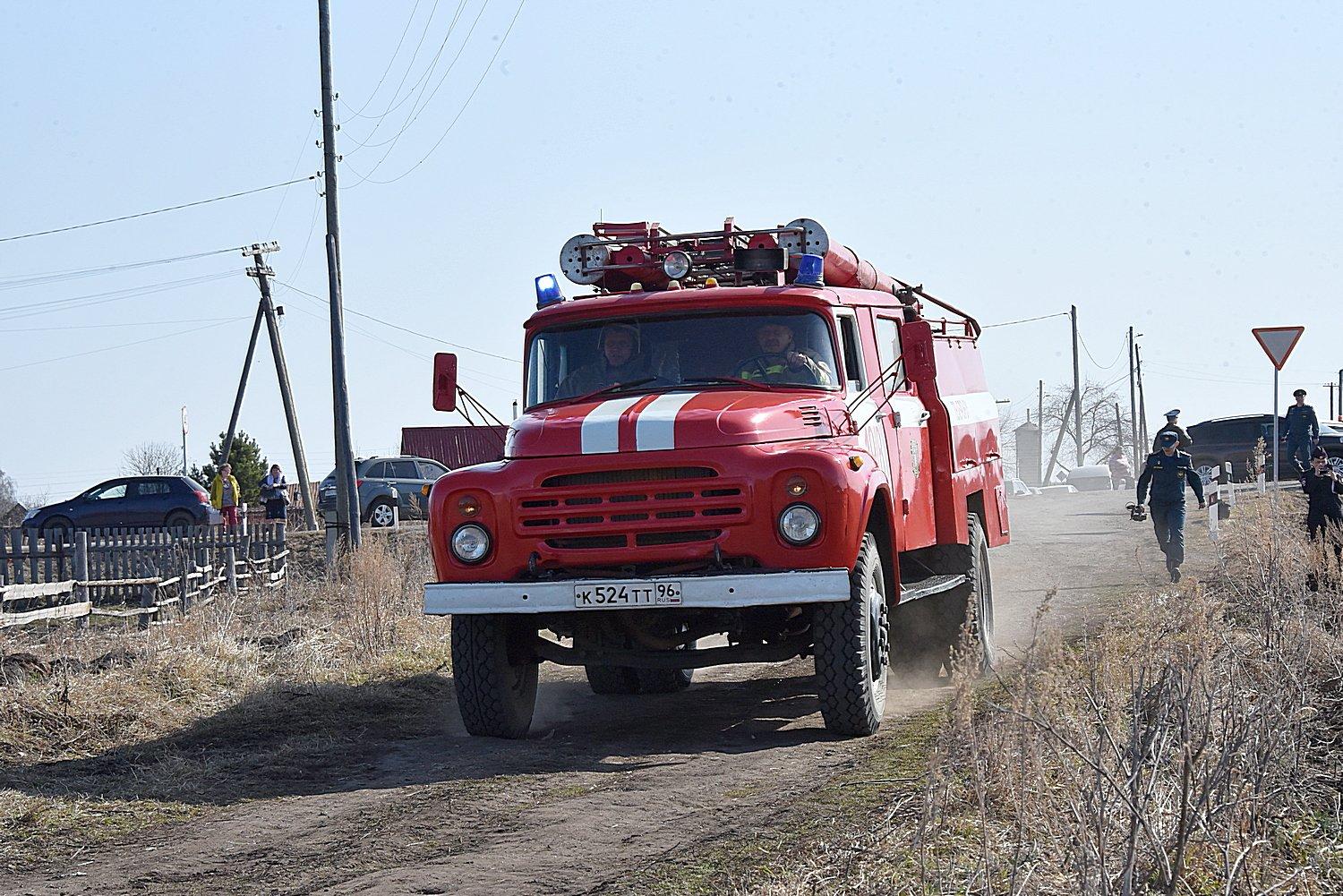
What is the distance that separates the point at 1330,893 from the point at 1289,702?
3.00 ft

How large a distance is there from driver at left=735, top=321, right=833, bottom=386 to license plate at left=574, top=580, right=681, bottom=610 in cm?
172

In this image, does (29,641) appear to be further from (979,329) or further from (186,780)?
(979,329)

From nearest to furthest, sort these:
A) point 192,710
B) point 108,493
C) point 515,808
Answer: point 515,808, point 192,710, point 108,493

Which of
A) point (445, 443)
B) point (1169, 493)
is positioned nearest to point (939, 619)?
point (1169, 493)

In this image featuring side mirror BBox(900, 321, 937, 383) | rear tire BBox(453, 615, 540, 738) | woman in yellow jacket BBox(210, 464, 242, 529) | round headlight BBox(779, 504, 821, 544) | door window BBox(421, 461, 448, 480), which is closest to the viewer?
round headlight BBox(779, 504, 821, 544)

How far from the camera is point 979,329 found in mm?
13141

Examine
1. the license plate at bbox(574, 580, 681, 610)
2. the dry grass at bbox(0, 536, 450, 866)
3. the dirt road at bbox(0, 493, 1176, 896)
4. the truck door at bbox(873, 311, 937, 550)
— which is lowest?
the dirt road at bbox(0, 493, 1176, 896)

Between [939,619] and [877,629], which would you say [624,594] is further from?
[939,619]

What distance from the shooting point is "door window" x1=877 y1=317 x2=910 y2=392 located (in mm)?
9117

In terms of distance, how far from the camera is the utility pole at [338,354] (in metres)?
23.9

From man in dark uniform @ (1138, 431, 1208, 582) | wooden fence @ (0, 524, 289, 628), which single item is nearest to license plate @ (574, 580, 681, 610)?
wooden fence @ (0, 524, 289, 628)

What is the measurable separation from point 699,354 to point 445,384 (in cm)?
170

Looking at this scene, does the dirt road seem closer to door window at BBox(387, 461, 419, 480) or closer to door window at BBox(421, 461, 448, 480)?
door window at BBox(387, 461, 419, 480)

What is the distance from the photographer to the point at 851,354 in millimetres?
9133
